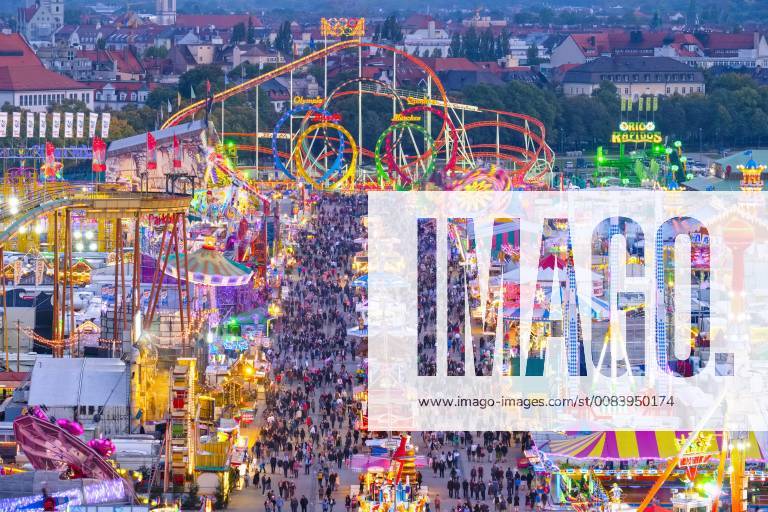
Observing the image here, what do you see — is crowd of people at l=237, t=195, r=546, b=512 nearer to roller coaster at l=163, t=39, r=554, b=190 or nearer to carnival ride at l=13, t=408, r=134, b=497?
carnival ride at l=13, t=408, r=134, b=497

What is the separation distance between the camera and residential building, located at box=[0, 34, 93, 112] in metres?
119

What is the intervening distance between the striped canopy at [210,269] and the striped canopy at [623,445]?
557 inches

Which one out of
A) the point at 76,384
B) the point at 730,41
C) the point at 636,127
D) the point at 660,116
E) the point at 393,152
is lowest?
the point at 76,384

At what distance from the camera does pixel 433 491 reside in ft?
123

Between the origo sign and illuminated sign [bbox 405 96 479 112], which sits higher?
illuminated sign [bbox 405 96 479 112]

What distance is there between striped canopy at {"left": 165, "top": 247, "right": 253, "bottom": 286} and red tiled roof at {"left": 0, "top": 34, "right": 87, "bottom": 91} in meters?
70.8

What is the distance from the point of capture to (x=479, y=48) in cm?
17362

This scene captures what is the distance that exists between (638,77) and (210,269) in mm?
103250

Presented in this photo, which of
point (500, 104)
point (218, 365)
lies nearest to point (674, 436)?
point (218, 365)

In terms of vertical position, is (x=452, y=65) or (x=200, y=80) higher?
(x=452, y=65)

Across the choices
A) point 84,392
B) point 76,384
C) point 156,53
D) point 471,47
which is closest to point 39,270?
point 76,384

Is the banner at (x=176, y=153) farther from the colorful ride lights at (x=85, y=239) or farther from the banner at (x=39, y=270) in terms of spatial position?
the banner at (x=39, y=270)

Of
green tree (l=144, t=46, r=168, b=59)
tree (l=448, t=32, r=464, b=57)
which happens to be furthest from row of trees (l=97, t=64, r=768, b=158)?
tree (l=448, t=32, r=464, b=57)

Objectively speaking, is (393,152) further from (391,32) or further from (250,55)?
(391,32)
